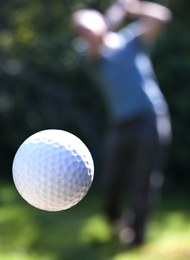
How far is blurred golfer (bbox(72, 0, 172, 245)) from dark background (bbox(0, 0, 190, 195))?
5.55 ft

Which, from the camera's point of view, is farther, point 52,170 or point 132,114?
point 132,114

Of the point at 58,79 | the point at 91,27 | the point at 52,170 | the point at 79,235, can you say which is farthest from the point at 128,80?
the point at 58,79

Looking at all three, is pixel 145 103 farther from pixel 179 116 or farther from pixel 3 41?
pixel 3 41

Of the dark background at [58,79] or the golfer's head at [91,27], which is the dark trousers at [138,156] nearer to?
the golfer's head at [91,27]

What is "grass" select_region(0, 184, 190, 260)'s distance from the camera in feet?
8.48

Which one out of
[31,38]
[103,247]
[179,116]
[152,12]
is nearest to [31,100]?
[31,38]

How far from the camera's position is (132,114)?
2846 mm

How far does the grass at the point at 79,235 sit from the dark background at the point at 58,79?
138 centimetres

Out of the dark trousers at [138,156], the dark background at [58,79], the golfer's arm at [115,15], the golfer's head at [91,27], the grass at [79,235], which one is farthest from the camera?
the dark background at [58,79]

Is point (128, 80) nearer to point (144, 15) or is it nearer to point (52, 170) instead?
point (144, 15)

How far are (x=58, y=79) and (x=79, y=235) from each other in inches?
115

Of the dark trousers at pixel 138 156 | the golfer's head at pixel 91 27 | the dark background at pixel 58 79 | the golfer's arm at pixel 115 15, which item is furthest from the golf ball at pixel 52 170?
the dark background at pixel 58 79

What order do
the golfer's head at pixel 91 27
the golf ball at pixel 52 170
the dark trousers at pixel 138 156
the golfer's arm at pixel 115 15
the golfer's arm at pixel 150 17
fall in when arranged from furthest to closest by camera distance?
1. the golfer's arm at pixel 115 15
2. the golfer's arm at pixel 150 17
3. the golfer's head at pixel 91 27
4. the dark trousers at pixel 138 156
5. the golf ball at pixel 52 170

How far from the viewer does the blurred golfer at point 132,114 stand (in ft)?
9.27
